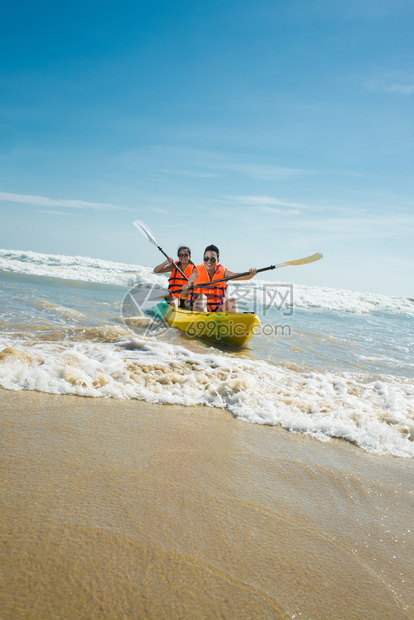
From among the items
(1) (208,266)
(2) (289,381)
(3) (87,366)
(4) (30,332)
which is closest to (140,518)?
(3) (87,366)

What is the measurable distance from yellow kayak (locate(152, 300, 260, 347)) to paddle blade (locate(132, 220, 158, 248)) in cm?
354

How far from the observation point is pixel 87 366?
3705mm

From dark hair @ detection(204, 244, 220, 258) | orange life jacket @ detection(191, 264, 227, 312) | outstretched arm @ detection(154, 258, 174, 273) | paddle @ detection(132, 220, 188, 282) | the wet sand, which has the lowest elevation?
the wet sand

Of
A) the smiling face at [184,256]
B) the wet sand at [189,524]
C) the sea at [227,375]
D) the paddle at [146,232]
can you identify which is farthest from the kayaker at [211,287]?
the wet sand at [189,524]

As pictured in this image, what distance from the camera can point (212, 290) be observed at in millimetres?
7711

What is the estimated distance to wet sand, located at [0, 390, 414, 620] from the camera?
1.31 m

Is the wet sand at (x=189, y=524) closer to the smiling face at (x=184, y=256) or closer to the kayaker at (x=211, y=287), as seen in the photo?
the kayaker at (x=211, y=287)

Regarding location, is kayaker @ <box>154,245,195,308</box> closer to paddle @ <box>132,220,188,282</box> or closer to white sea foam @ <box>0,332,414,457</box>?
paddle @ <box>132,220,188,282</box>

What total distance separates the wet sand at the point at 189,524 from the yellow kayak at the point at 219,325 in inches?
149

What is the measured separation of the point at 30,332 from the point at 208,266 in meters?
3.45

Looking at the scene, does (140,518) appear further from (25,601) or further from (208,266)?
(208,266)

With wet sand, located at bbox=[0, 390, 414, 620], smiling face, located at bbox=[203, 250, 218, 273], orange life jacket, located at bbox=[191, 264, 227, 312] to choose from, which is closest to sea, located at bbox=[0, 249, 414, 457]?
wet sand, located at bbox=[0, 390, 414, 620]

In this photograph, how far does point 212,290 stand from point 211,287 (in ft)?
0.24

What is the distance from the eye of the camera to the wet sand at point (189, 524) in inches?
51.5
